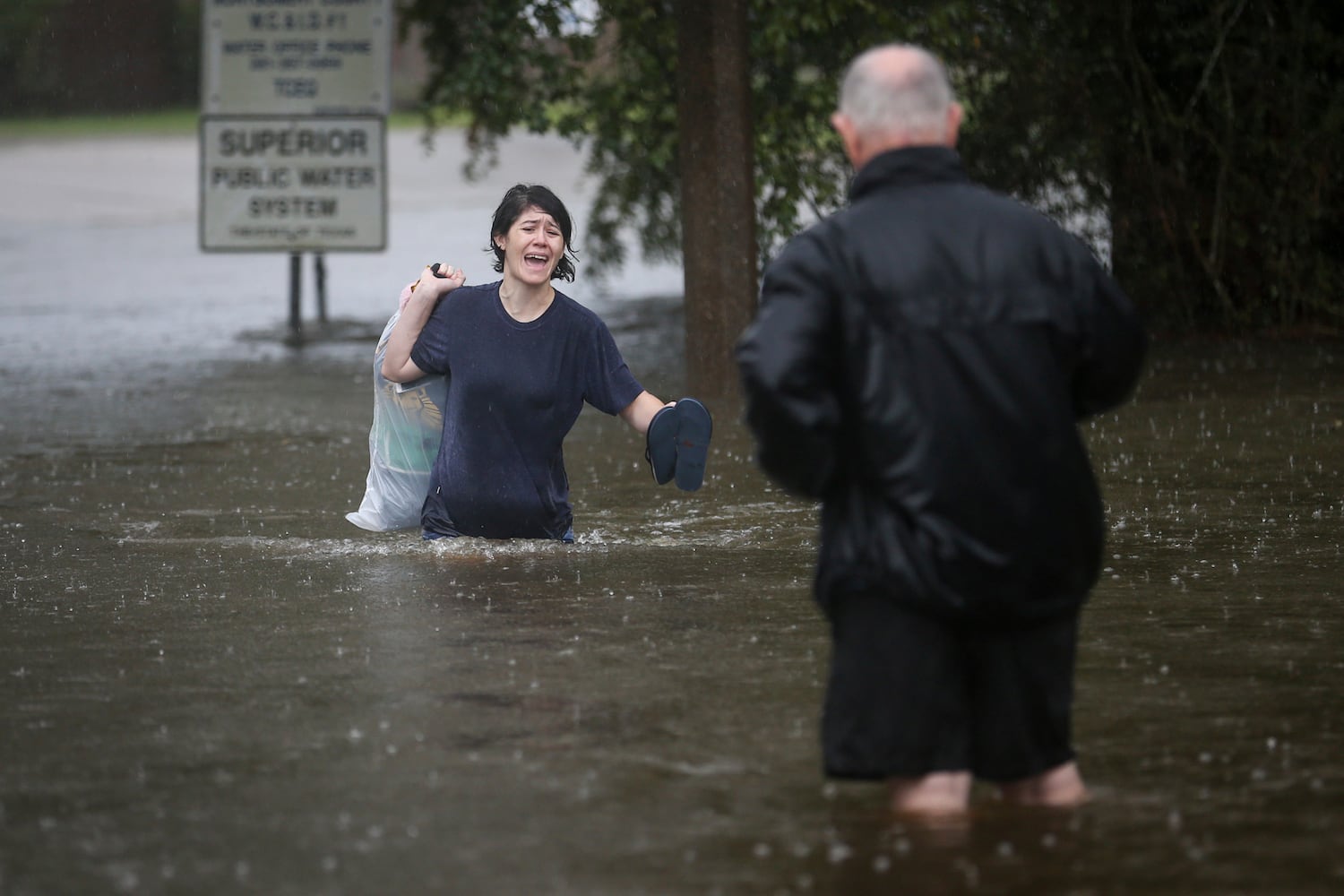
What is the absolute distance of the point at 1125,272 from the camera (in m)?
15.9

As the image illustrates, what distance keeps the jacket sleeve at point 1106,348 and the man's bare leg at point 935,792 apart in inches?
29.3

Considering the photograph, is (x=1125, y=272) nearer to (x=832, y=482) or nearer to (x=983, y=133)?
(x=983, y=133)

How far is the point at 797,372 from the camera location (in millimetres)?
3943

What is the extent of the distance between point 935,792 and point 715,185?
917cm

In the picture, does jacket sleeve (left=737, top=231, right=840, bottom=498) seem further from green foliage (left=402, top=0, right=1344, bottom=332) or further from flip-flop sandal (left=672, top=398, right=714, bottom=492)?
green foliage (left=402, top=0, right=1344, bottom=332)

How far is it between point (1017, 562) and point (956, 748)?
0.38 m

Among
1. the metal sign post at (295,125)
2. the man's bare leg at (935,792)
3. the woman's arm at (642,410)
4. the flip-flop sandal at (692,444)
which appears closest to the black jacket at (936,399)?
the man's bare leg at (935,792)

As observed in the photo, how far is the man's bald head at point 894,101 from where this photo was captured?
13.6 feet

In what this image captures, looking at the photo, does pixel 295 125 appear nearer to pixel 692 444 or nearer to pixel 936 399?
pixel 692 444

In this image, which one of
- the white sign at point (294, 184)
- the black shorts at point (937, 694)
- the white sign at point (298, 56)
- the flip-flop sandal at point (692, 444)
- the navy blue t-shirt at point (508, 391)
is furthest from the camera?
the white sign at point (294, 184)

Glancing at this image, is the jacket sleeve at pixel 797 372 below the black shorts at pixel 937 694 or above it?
above

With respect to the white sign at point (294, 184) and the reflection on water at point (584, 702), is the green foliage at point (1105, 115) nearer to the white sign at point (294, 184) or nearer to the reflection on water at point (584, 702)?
the white sign at point (294, 184)

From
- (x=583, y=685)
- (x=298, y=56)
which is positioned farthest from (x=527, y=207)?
(x=298, y=56)

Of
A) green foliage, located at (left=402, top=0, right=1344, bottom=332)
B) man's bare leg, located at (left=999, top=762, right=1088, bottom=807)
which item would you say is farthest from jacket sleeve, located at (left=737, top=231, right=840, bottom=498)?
green foliage, located at (left=402, top=0, right=1344, bottom=332)
